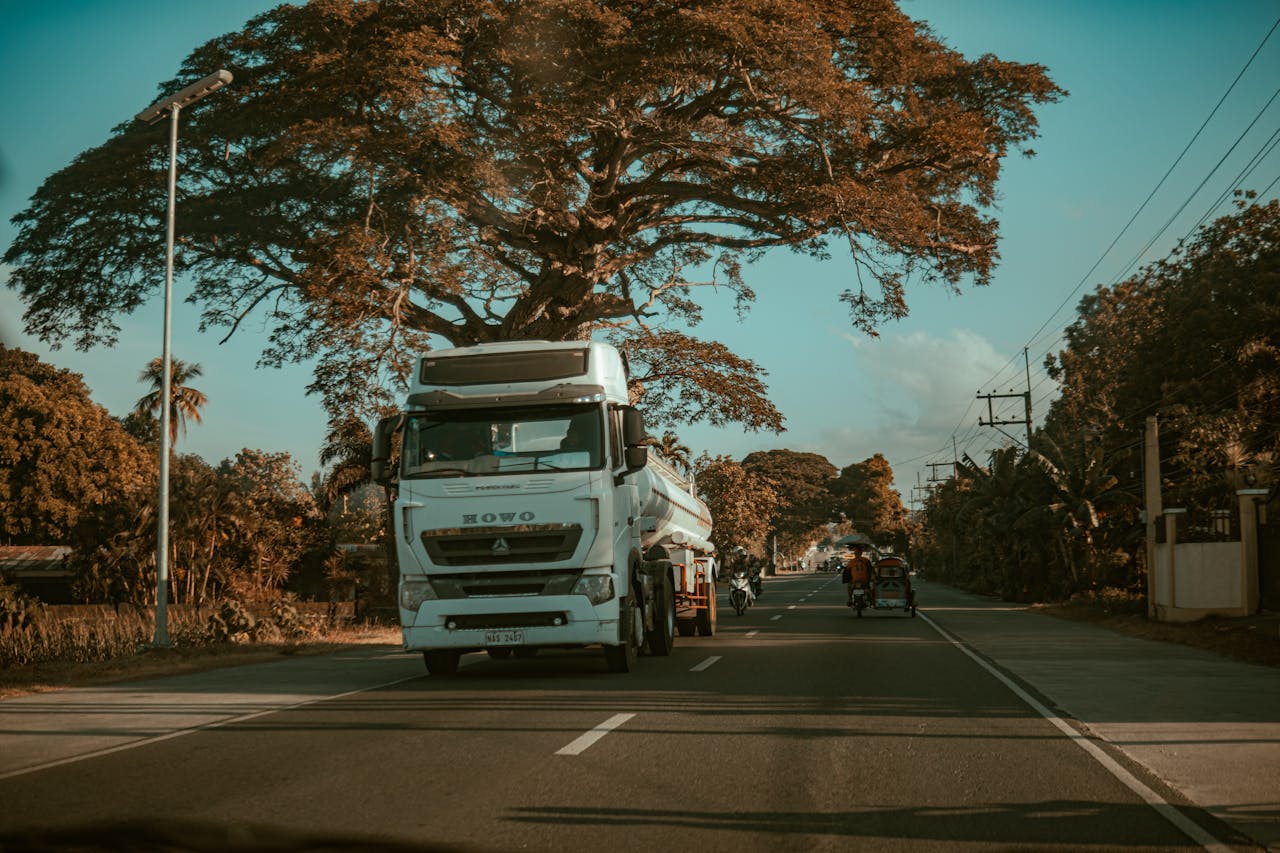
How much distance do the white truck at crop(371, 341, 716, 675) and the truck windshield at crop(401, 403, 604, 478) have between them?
14 millimetres

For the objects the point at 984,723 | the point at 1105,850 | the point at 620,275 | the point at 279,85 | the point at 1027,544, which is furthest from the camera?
the point at 1027,544

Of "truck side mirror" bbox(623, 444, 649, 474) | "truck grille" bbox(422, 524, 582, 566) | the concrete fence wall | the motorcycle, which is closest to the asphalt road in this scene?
"truck grille" bbox(422, 524, 582, 566)

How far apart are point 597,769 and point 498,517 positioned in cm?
575

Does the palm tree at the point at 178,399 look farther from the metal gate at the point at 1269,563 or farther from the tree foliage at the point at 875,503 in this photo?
the tree foliage at the point at 875,503

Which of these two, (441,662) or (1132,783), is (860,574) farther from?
(1132,783)

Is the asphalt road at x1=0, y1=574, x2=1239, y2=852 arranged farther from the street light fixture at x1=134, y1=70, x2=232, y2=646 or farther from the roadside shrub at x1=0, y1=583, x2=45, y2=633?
the roadside shrub at x1=0, y1=583, x2=45, y2=633

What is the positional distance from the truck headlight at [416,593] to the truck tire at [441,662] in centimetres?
123

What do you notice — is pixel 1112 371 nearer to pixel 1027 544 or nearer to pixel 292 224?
pixel 1027 544

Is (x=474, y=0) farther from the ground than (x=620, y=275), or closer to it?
farther from the ground

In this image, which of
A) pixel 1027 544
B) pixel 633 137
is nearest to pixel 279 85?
pixel 633 137

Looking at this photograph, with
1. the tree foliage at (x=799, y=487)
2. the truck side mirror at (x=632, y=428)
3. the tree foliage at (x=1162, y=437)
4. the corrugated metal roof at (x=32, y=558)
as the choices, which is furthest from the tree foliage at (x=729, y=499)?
the truck side mirror at (x=632, y=428)

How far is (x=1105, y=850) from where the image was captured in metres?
6.05

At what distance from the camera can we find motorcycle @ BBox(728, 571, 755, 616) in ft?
116

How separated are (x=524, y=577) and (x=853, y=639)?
9993mm
